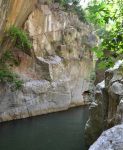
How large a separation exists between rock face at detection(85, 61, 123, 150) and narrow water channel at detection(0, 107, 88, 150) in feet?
3.27

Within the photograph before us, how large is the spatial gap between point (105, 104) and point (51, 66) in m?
11.7

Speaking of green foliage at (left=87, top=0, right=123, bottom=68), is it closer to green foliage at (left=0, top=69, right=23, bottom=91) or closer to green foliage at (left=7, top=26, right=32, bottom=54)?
green foliage at (left=7, top=26, right=32, bottom=54)

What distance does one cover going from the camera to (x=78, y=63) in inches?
1028

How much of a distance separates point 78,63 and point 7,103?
869 cm

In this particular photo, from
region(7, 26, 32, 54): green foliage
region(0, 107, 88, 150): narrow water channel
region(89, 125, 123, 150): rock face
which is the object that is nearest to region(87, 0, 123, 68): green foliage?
region(89, 125, 123, 150): rock face

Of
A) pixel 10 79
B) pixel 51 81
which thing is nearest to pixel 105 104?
pixel 10 79

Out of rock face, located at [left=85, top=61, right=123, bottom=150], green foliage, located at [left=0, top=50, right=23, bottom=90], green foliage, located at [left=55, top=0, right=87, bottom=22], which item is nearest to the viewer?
rock face, located at [left=85, top=61, right=123, bottom=150]

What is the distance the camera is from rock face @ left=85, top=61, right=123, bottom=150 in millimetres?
10000

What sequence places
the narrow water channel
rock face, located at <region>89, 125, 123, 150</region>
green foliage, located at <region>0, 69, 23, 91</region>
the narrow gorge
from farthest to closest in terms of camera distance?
1. green foliage, located at <region>0, 69, 23, 91</region>
2. the narrow water channel
3. the narrow gorge
4. rock face, located at <region>89, 125, 123, 150</region>

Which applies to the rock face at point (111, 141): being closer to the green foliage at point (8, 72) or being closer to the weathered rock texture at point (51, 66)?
the weathered rock texture at point (51, 66)

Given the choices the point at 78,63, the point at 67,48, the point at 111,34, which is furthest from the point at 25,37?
the point at 111,34

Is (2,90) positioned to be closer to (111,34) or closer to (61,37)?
(61,37)

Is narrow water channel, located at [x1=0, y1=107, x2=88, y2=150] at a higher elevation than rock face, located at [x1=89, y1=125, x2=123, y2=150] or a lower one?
lower

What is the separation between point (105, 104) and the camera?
37.1 ft
